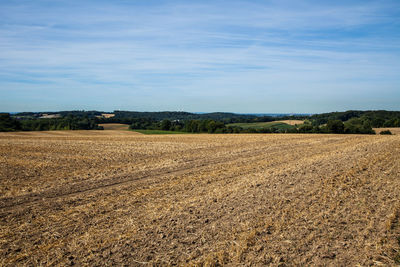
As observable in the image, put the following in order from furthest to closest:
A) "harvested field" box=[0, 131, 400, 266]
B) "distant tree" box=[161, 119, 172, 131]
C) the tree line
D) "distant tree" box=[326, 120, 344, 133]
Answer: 1. "distant tree" box=[161, 119, 172, 131]
2. the tree line
3. "distant tree" box=[326, 120, 344, 133]
4. "harvested field" box=[0, 131, 400, 266]

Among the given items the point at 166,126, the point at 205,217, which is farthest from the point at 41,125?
the point at 205,217

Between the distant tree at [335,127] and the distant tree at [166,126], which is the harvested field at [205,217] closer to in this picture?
A: the distant tree at [335,127]

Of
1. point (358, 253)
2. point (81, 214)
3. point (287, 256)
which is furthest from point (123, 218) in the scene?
point (358, 253)

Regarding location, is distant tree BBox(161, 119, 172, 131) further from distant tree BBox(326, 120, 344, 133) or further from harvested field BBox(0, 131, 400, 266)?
harvested field BBox(0, 131, 400, 266)

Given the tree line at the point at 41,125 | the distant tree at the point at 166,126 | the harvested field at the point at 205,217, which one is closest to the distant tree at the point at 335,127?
the harvested field at the point at 205,217

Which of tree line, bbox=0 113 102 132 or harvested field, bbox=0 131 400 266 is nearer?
harvested field, bbox=0 131 400 266

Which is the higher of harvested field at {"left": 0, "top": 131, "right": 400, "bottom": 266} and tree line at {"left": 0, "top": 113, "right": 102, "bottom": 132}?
tree line at {"left": 0, "top": 113, "right": 102, "bottom": 132}

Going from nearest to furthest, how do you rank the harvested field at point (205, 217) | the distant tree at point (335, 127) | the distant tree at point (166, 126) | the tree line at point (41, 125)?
the harvested field at point (205, 217)
the distant tree at point (335, 127)
the tree line at point (41, 125)
the distant tree at point (166, 126)

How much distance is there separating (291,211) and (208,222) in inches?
102

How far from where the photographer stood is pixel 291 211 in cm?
884

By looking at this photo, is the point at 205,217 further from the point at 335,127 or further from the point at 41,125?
the point at 41,125

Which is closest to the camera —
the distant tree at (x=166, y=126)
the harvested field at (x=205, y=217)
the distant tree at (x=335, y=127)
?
the harvested field at (x=205, y=217)

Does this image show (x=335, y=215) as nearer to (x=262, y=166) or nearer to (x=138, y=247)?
(x=138, y=247)

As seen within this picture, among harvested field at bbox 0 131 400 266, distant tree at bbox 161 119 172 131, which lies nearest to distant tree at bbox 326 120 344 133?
harvested field at bbox 0 131 400 266
